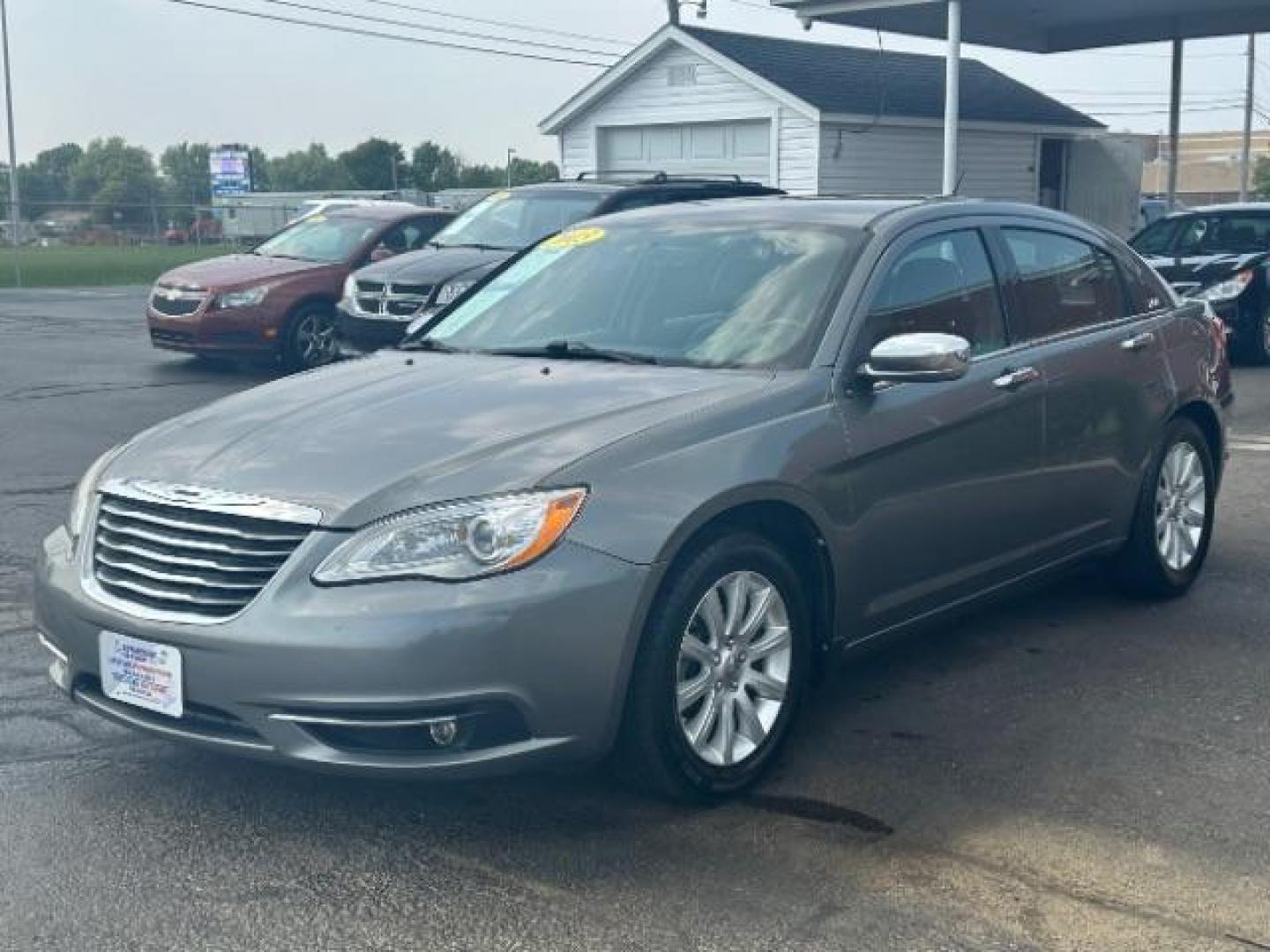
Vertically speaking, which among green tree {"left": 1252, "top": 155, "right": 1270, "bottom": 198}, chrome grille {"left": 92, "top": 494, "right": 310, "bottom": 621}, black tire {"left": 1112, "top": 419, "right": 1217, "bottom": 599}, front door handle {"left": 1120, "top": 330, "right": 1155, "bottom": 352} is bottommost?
black tire {"left": 1112, "top": 419, "right": 1217, "bottom": 599}

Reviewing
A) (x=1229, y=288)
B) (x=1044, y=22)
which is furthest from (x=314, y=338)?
(x=1044, y=22)

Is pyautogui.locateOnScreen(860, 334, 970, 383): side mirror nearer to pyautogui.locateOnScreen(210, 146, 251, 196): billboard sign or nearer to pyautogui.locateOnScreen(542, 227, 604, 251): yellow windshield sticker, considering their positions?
pyautogui.locateOnScreen(542, 227, 604, 251): yellow windshield sticker

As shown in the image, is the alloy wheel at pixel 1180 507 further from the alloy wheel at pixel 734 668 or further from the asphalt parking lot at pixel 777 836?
the alloy wheel at pixel 734 668

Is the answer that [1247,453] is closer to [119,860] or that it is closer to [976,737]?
[976,737]

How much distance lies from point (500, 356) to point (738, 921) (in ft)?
7.26

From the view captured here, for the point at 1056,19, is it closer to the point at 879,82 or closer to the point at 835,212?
the point at 879,82

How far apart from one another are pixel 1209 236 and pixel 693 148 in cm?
1224

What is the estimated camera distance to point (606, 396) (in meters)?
4.52

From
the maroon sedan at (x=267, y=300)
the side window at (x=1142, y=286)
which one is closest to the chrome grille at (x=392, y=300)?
the maroon sedan at (x=267, y=300)

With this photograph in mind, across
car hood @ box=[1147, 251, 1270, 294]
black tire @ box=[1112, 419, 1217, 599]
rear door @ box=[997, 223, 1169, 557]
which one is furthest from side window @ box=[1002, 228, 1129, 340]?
car hood @ box=[1147, 251, 1270, 294]

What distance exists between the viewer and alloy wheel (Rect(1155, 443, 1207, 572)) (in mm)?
6336

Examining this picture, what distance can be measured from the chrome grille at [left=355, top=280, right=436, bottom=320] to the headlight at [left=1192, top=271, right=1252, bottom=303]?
7.03 m

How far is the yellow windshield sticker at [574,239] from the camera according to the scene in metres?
5.77

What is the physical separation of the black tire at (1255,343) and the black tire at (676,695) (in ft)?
38.1
